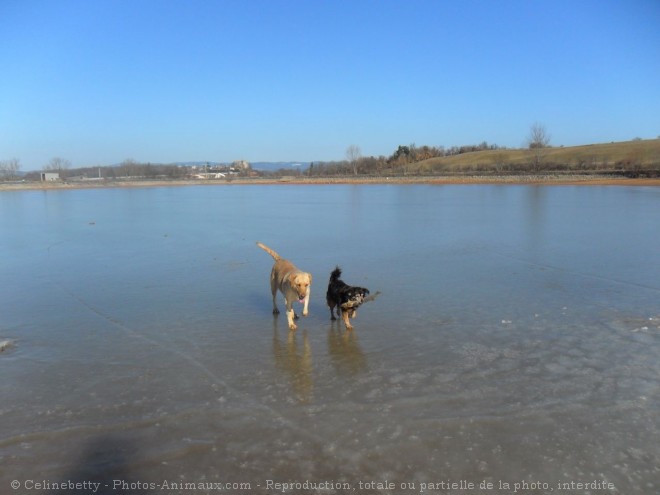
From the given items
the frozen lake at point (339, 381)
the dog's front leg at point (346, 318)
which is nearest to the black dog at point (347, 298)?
the dog's front leg at point (346, 318)

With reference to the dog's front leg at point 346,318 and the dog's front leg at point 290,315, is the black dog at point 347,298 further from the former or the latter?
the dog's front leg at point 290,315

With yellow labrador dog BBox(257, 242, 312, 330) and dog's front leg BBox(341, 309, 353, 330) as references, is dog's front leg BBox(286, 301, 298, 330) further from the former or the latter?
dog's front leg BBox(341, 309, 353, 330)

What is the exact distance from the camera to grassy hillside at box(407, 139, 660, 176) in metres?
76.1

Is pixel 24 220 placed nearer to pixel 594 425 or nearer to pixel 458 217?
pixel 458 217

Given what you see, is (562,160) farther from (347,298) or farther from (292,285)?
(292,285)

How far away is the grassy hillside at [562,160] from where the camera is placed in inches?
2997

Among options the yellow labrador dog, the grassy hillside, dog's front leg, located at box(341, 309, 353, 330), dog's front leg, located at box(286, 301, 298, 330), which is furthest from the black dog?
the grassy hillside

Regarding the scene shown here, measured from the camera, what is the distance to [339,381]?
533 cm

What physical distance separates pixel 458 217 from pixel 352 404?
1914cm

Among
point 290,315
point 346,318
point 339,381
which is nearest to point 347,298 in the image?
point 346,318

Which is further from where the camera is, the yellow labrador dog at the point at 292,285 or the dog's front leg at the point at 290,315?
the dog's front leg at the point at 290,315

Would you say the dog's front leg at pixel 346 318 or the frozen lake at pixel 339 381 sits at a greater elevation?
the dog's front leg at pixel 346 318

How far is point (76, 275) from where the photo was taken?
1101cm

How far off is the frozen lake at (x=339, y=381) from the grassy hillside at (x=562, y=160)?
59.3 meters
